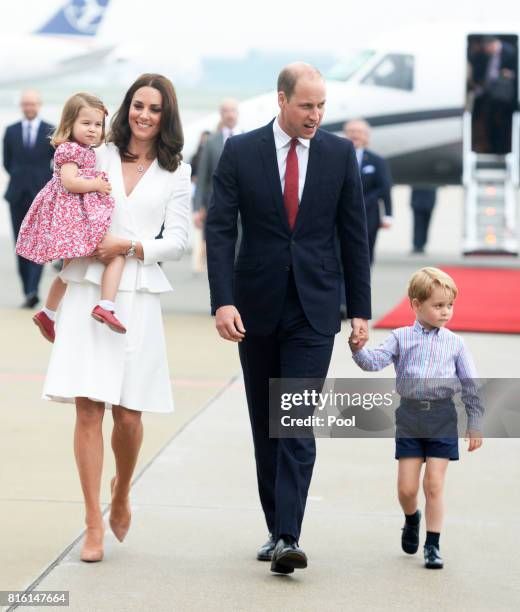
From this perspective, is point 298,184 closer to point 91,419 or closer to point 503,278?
point 91,419

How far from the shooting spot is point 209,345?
10.4 meters

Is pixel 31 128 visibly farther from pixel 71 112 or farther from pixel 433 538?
pixel 433 538

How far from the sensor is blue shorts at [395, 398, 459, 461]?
15.5 ft

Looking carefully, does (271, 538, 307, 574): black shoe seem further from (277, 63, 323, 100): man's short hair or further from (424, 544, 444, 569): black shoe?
(277, 63, 323, 100): man's short hair

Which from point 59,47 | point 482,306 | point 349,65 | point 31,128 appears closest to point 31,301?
point 31,128

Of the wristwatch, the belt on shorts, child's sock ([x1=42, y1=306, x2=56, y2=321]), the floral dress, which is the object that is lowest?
the belt on shorts

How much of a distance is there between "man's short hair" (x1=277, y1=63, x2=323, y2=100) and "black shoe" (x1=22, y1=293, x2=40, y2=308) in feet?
25.8

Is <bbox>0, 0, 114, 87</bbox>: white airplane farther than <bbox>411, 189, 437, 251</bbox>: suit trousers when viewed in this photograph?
Yes

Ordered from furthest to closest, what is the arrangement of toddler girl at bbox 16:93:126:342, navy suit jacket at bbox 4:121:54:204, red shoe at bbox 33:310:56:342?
navy suit jacket at bbox 4:121:54:204
red shoe at bbox 33:310:56:342
toddler girl at bbox 16:93:126:342

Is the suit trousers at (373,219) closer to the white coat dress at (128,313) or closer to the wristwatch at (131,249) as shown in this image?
the white coat dress at (128,313)

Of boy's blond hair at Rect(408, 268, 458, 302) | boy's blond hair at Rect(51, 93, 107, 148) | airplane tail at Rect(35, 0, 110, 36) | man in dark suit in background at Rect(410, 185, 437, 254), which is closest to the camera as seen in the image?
boy's blond hair at Rect(408, 268, 458, 302)

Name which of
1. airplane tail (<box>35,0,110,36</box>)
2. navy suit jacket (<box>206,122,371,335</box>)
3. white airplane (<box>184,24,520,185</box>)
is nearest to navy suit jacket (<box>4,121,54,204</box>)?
white airplane (<box>184,24,520,185</box>)

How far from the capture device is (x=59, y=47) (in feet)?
226

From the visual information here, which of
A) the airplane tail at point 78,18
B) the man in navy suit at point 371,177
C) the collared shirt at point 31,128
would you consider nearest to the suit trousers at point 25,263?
the collared shirt at point 31,128
